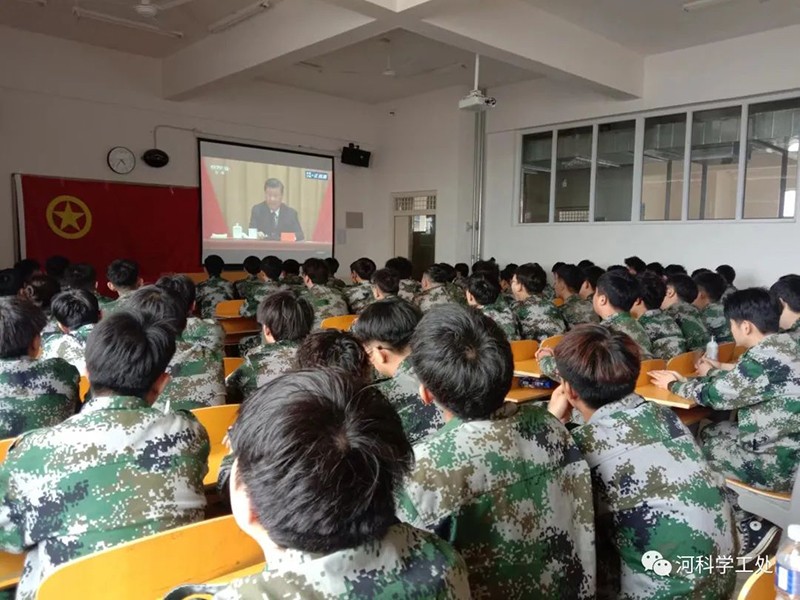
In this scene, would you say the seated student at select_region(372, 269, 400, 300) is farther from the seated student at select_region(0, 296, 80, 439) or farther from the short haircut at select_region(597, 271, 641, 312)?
the seated student at select_region(0, 296, 80, 439)

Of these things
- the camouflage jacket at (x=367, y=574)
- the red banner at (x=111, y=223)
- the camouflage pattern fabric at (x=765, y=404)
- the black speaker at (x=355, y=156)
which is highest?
the black speaker at (x=355, y=156)

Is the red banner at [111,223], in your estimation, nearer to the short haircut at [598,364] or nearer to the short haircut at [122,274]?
the short haircut at [122,274]

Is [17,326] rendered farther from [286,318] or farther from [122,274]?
[122,274]

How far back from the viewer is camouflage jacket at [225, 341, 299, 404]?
2.73 meters

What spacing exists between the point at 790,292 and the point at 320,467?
346 cm

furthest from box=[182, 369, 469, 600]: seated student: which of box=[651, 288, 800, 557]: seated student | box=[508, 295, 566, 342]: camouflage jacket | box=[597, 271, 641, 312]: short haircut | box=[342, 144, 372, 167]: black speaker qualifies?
box=[342, 144, 372, 167]: black speaker

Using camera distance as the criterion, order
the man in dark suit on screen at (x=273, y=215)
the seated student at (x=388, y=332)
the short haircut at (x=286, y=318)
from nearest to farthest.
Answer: the seated student at (x=388, y=332), the short haircut at (x=286, y=318), the man in dark suit on screen at (x=273, y=215)

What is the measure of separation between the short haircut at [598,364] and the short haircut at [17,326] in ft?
6.30

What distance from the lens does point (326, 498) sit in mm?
802

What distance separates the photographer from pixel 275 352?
109 inches

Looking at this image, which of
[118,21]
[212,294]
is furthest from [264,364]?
[118,21]

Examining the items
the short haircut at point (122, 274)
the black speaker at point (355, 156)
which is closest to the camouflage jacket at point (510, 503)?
the short haircut at point (122, 274)

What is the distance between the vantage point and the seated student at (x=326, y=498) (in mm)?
806

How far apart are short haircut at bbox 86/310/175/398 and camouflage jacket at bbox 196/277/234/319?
4262 millimetres
